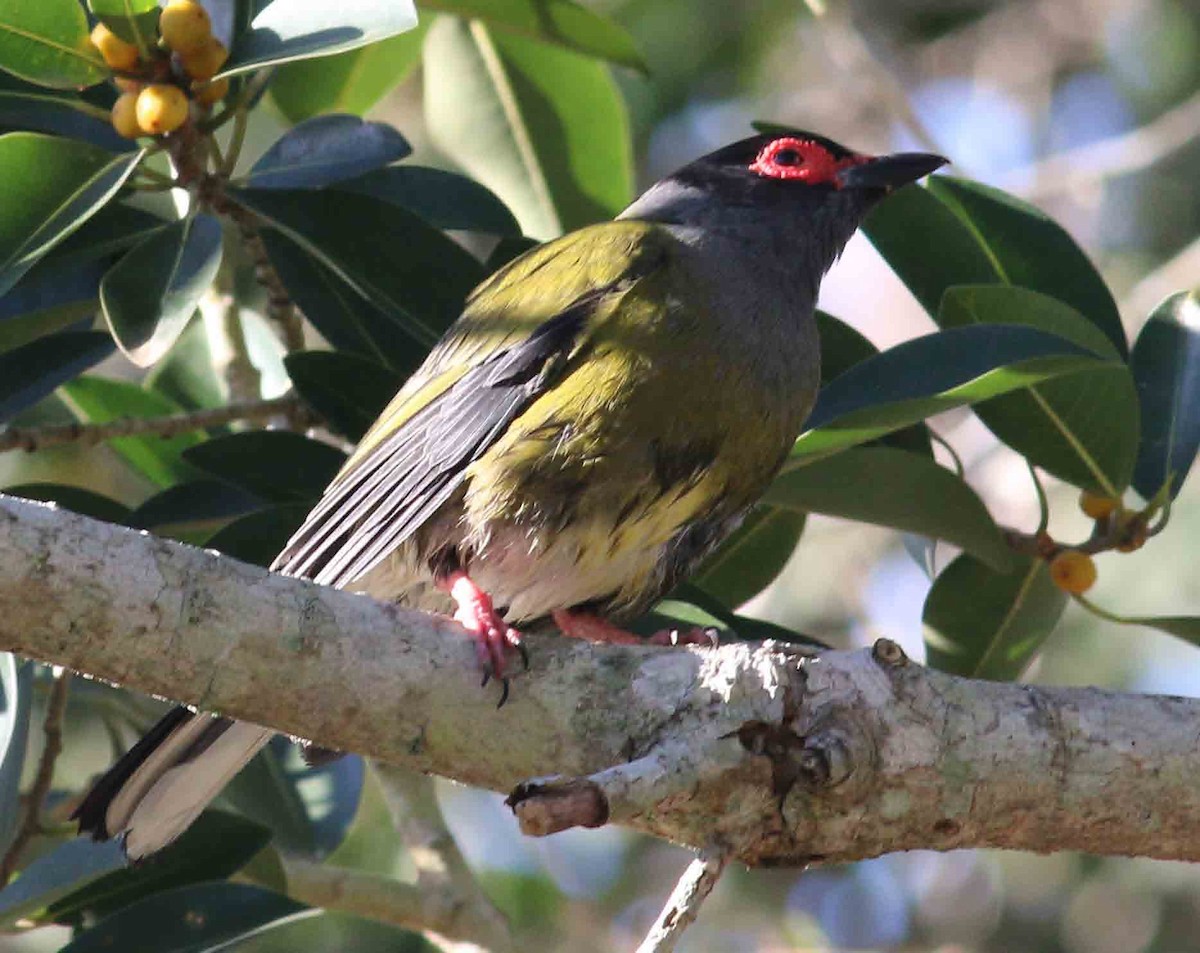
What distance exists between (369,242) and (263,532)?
0.64 meters

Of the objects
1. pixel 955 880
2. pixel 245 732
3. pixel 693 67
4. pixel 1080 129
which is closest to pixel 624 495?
pixel 245 732

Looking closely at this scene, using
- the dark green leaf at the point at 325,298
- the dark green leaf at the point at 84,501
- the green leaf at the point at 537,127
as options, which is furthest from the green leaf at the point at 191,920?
the green leaf at the point at 537,127

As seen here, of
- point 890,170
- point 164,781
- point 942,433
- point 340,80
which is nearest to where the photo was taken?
point 164,781

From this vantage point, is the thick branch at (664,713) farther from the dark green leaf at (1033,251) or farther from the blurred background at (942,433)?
the blurred background at (942,433)

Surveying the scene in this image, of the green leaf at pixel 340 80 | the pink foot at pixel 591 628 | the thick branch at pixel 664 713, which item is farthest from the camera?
the green leaf at pixel 340 80

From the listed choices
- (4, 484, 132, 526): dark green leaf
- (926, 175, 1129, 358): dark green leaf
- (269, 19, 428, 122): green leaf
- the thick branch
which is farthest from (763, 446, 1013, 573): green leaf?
(269, 19, 428, 122): green leaf

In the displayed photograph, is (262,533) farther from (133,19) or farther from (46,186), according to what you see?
(133,19)

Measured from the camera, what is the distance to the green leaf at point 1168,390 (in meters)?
3.70

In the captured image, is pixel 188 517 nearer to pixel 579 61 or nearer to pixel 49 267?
pixel 49 267

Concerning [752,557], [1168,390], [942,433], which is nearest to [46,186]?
[752,557]

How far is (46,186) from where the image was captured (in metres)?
3.38

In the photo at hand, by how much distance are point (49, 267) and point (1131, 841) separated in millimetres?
2304

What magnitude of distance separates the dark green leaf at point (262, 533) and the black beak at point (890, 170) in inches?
60.5

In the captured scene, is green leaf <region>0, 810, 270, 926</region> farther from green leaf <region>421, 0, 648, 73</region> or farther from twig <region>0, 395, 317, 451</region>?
green leaf <region>421, 0, 648, 73</region>
